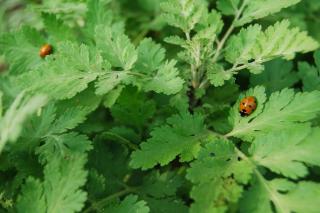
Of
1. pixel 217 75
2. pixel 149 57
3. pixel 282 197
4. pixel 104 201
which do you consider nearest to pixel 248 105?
pixel 217 75

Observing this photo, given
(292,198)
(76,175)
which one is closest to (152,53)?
(76,175)

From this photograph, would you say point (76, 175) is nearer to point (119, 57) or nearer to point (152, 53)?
point (119, 57)

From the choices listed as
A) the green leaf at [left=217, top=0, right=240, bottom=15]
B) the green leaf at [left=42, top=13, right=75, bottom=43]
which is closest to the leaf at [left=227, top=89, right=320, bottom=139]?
the green leaf at [left=217, top=0, right=240, bottom=15]

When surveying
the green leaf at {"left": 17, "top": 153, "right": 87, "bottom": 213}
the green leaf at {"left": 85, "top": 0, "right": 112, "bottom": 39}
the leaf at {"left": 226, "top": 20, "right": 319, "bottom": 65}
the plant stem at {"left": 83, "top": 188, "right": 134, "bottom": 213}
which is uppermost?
the leaf at {"left": 226, "top": 20, "right": 319, "bottom": 65}

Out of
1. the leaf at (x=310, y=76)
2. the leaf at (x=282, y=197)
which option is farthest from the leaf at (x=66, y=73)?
the leaf at (x=310, y=76)

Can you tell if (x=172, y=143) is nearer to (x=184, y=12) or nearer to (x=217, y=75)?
(x=217, y=75)

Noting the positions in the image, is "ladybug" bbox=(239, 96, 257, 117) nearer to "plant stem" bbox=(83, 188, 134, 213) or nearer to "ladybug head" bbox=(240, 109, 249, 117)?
"ladybug head" bbox=(240, 109, 249, 117)
